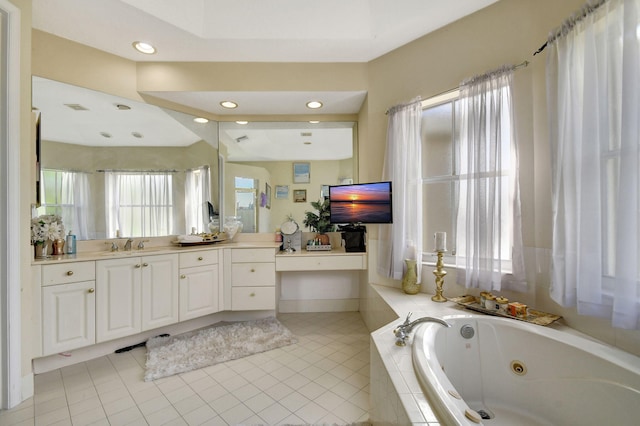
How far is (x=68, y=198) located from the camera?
7.02 ft

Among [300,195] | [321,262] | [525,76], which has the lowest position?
[321,262]

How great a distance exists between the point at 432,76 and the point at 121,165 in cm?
297

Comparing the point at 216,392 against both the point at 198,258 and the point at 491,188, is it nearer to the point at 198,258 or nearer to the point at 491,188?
the point at 198,258

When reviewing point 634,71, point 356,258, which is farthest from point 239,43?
point 634,71

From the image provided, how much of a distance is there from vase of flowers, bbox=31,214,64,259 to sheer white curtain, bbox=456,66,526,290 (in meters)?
3.15

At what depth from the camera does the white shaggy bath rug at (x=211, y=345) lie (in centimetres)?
194

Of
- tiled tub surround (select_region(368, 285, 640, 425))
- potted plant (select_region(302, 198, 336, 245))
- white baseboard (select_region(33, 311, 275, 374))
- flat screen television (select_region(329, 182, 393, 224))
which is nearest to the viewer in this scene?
tiled tub surround (select_region(368, 285, 640, 425))

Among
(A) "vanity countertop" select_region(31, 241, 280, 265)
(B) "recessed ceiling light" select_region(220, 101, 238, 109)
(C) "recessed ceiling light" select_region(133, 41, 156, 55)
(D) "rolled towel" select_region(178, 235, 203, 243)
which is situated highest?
(C) "recessed ceiling light" select_region(133, 41, 156, 55)

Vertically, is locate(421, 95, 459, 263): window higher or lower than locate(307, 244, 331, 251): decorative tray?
higher

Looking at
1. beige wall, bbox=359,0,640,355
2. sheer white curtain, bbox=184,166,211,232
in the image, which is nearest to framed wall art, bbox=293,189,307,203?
sheer white curtain, bbox=184,166,211,232

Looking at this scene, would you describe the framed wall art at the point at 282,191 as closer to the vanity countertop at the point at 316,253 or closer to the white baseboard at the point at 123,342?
the vanity countertop at the point at 316,253

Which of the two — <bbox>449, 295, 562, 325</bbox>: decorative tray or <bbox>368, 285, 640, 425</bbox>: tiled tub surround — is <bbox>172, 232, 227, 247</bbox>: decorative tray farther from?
<bbox>449, 295, 562, 325</bbox>: decorative tray

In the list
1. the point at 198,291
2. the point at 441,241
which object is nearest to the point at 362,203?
the point at 441,241

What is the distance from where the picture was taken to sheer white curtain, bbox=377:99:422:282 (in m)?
2.15
